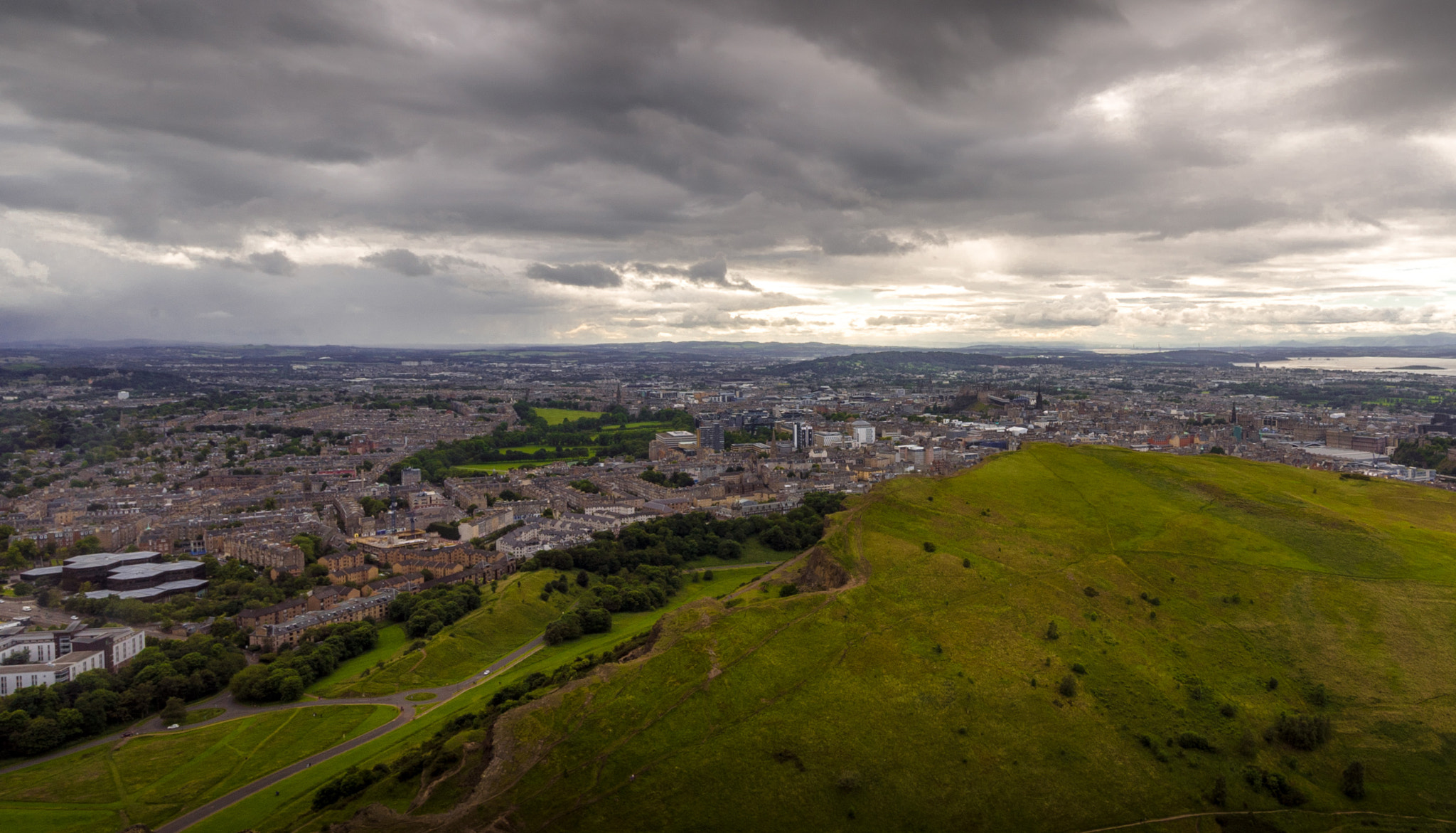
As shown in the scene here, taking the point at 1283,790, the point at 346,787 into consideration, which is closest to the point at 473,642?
the point at 346,787

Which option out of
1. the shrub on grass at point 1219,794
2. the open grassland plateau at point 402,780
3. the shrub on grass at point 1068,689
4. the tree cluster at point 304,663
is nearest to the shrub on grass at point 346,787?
the open grassland plateau at point 402,780

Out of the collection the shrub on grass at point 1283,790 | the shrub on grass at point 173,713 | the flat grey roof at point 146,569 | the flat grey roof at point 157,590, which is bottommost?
the shrub on grass at point 173,713

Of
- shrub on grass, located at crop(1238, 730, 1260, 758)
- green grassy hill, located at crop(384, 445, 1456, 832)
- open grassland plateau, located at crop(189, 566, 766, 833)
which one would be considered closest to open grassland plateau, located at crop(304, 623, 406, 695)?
open grassland plateau, located at crop(189, 566, 766, 833)

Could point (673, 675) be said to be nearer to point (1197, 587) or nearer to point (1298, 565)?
point (1197, 587)

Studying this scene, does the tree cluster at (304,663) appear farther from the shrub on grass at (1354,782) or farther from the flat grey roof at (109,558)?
the shrub on grass at (1354,782)

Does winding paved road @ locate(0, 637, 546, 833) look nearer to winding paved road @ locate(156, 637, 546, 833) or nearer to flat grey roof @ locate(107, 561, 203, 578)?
winding paved road @ locate(156, 637, 546, 833)

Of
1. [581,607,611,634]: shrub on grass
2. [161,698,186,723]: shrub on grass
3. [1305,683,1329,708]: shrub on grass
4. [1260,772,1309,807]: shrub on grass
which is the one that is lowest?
[161,698,186,723]: shrub on grass

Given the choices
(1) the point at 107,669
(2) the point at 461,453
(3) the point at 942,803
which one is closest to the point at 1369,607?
(3) the point at 942,803
